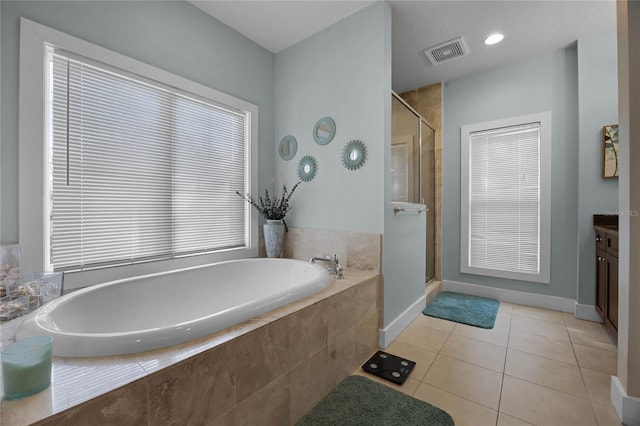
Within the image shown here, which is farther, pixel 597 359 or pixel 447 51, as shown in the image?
pixel 447 51

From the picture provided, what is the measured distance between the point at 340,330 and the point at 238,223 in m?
1.37

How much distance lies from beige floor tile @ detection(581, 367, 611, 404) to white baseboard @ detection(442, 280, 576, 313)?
116 cm

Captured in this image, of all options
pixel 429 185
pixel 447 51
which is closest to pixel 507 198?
pixel 429 185

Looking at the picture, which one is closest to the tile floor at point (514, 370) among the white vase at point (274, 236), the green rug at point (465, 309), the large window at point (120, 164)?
the green rug at point (465, 309)

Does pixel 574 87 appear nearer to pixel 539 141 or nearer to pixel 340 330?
pixel 539 141

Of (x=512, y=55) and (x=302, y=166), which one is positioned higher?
(x=512, y=55)

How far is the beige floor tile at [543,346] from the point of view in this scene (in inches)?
73.2

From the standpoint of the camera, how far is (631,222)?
1.26m

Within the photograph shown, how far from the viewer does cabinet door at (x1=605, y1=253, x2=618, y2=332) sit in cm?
187

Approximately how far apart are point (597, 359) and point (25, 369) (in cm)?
292

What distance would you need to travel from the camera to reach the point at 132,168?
176 cm

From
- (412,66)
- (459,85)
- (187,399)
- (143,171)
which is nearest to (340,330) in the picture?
(187,399)

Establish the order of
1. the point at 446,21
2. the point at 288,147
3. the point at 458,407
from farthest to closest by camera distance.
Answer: the point at 288,147 < the point at 446,21 < the point at 458,407

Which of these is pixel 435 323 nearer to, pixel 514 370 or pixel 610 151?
pixel 514 370
